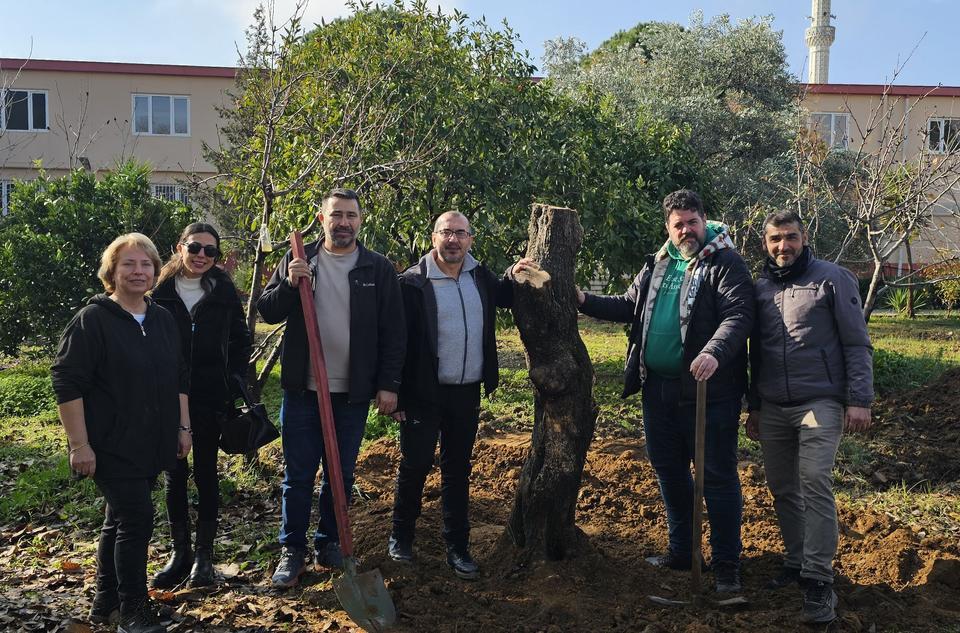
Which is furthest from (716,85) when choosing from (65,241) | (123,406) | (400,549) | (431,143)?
(123,406)

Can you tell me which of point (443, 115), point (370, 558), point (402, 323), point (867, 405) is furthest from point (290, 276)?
point (443, 115)

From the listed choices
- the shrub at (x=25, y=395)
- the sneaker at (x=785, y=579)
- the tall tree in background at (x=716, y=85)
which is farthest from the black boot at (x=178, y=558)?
the tall tree in background at (x=716, y=85)

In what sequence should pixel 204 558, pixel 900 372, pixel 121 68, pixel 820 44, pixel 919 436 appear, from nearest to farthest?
pixel 204 558, pixel 919 436, pixel 900 372, pixel 121 68, pixel 820 44

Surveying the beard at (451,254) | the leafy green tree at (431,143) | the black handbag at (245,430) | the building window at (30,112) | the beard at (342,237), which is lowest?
the black handbag at (245,430)

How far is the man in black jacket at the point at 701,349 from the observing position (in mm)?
4516

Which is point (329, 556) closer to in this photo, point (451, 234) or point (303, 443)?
point (303, 443)

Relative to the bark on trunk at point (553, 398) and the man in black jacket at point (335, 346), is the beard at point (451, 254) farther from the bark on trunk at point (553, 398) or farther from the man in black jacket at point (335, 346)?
the bark on trunk at point (553, 398)

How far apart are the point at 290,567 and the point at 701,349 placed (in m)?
2.37

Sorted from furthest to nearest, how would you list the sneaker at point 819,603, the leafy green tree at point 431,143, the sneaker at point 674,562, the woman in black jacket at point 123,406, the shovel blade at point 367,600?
the leafy green tree at point 431,143, the sneaker at point 674,562, the sneaker at point 819,603, the shovel blade at point 367,600, the woman in black jacket at point 123,406

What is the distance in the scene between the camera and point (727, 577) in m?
4.54

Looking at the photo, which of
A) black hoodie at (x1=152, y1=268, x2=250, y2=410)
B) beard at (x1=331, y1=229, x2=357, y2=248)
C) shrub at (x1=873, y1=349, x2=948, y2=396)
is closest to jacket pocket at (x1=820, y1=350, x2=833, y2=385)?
beard at (x1=331, y1=229, x2=357, y2=248)

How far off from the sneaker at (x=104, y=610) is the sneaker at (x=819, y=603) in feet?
10.4

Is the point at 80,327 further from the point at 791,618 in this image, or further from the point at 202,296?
the point at 791,618

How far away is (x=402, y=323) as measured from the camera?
455cm
